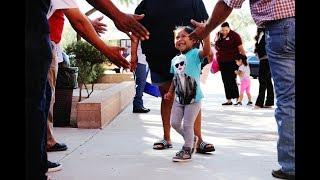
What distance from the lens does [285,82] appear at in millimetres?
3924

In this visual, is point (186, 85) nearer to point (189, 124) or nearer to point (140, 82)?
point (189, 124)

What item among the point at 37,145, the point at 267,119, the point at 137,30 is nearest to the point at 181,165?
the point at 137,30

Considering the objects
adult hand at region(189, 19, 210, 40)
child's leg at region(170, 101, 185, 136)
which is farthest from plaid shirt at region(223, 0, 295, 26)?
child's leg at region(170, 101, 185, 136)

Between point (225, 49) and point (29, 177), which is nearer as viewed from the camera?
point (29, 177)

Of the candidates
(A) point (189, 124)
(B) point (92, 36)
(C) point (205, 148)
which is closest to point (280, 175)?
(A) point (189, 124)

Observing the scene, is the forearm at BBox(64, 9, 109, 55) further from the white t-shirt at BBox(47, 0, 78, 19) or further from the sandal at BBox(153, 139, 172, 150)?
the sandal at BBox(153, 139, 172, 150)

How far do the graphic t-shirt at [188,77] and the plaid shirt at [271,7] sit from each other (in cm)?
110

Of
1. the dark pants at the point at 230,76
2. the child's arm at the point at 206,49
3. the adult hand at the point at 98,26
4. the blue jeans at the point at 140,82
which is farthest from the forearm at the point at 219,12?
the dark pants at the point at 230,76

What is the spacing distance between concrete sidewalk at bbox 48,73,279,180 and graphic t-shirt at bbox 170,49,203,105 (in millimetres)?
612

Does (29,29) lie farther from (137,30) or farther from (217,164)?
(217,164)

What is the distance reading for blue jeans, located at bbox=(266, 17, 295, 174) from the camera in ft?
12.8

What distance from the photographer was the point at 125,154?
519 centimetres

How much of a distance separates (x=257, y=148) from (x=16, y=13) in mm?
4051

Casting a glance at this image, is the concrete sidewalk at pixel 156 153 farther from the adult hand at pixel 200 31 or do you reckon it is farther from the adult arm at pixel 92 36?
the adult arm at pixel 92 36
